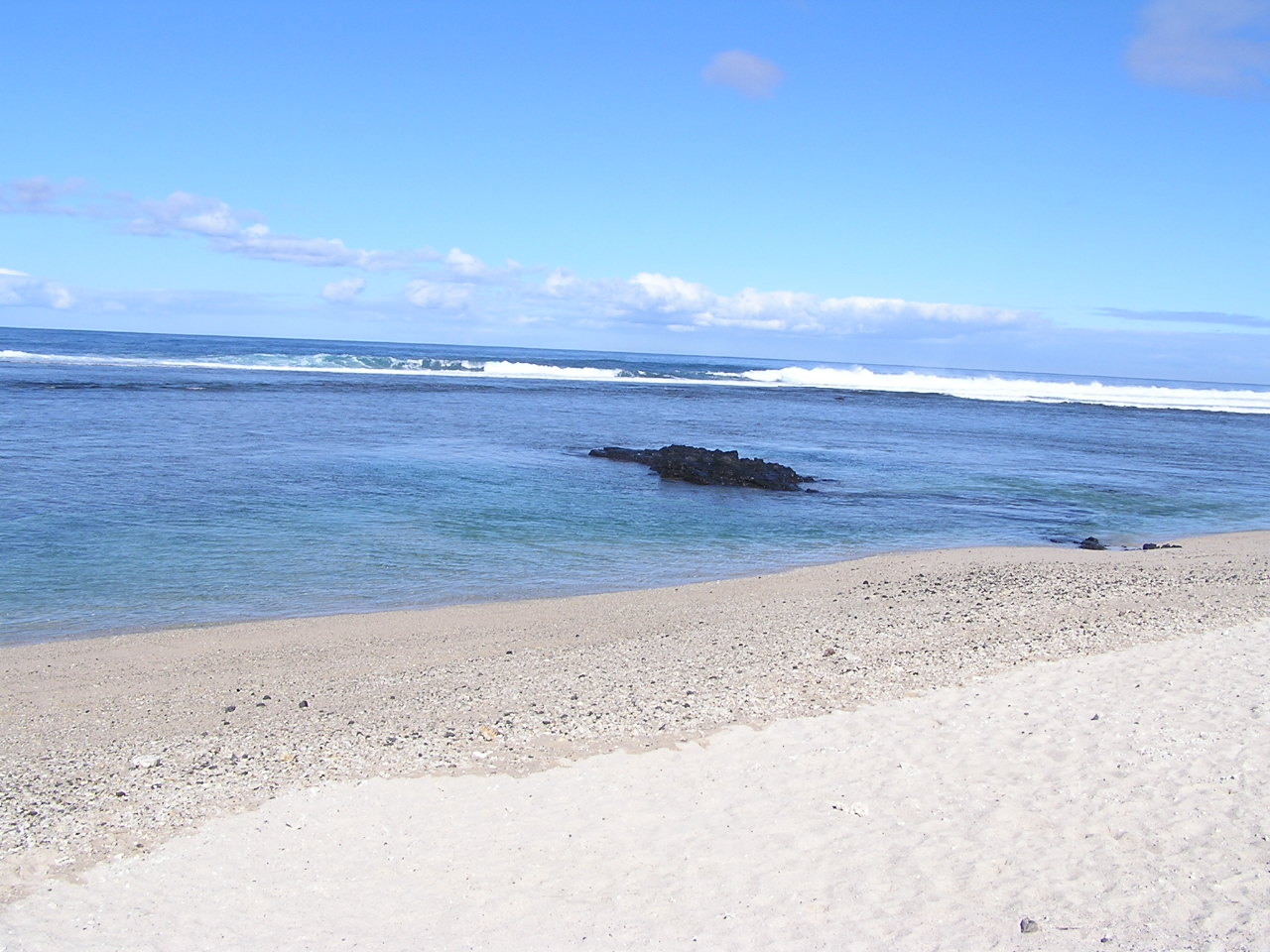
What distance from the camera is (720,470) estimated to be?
18812mm

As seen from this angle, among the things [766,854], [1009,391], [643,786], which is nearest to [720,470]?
[643,786]

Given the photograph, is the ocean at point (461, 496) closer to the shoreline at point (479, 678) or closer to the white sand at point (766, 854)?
the shoreline at point (479, 678)

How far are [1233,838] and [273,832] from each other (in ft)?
15.2

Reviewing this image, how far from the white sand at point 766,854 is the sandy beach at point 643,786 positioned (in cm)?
2

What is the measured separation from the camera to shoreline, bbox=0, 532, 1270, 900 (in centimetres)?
506

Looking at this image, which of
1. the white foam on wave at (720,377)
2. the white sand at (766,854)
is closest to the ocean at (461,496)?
the white sand at (766,854)

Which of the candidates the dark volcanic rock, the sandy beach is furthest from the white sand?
the dark volcanic rock

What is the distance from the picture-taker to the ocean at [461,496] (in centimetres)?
997

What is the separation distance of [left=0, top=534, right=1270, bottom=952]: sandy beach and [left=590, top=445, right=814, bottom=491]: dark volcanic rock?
9.95 meters

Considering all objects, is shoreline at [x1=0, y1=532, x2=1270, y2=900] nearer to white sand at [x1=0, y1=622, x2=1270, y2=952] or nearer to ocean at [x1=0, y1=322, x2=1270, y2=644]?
white sand at [x1=0, y1=622, x2=1270, y2=952]

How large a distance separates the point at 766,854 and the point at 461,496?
11.6 metres

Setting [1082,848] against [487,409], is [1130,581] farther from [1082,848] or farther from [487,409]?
[487,409]

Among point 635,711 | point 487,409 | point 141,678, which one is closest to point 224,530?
point 141,678

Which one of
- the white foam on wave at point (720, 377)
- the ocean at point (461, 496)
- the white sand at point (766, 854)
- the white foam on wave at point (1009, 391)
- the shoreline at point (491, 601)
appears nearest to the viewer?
the white sand at point (766, 854)
